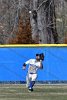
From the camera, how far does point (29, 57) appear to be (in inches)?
1017

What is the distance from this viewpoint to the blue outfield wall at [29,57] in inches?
1017

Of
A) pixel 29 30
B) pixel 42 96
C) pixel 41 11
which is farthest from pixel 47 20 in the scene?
pixel 42 96

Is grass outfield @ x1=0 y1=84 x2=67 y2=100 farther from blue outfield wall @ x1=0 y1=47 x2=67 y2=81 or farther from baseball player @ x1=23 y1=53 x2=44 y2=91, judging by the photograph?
blue outfield wall @ x1=0 y1=47 x2=67 y2=81

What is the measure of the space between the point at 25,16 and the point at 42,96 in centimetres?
2132

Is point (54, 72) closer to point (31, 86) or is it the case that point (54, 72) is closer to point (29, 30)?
point (31, 86)

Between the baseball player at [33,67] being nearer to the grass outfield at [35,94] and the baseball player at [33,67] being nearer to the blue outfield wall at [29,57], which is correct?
the grass outfield at [35,94]

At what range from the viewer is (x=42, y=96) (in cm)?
1927

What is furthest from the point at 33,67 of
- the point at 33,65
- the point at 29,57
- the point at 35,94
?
the point at 29,57

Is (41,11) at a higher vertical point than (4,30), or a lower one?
higher

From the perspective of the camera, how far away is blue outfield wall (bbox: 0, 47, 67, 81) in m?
25.8

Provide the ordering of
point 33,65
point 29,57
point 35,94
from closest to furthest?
point 35,94
point 33,65
point 29,57

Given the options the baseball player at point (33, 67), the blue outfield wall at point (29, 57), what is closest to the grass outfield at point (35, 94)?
the baseball player at point (33, 67)

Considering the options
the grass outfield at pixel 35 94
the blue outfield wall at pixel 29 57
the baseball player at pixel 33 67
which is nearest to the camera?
the grass outfield at pixel 35 94

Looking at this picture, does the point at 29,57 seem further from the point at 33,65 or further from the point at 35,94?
the point at 35,94
